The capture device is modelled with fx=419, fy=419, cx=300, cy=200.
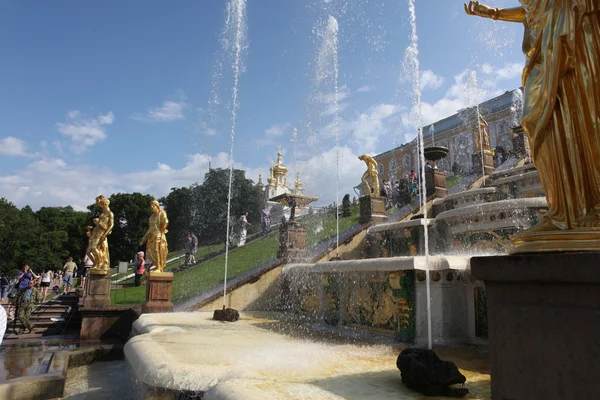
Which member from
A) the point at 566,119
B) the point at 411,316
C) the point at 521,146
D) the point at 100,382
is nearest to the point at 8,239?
the point at 100,382

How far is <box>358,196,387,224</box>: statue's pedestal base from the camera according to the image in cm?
1378

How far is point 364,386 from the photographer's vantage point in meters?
3.51

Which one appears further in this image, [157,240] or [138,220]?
[138,220]

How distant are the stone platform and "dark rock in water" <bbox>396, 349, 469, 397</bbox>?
95 mm

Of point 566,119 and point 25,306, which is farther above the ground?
point 566,119

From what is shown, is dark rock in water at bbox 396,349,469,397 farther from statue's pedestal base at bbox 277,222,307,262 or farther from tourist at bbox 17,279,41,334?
tourist at bbox 17,279,41,334

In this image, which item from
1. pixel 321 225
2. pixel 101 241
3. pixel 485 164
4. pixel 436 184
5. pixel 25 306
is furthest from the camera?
pixel 321 225

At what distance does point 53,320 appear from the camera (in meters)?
13.6

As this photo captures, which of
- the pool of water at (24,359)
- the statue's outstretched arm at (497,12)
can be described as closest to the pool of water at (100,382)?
the pool of water at (24,359)

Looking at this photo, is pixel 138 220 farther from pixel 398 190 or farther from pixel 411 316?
pixel 411 316

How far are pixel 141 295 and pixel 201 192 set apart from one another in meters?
38.3

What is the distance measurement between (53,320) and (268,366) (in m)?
12.4

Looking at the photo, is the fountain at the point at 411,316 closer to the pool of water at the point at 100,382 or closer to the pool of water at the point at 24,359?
the pool of water at the point at 100,382

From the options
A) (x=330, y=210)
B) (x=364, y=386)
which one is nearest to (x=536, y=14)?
(x=364, y=386)
